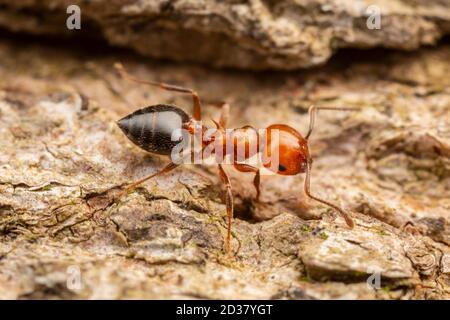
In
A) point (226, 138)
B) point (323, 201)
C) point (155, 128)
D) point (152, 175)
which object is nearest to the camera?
point (323, 201)

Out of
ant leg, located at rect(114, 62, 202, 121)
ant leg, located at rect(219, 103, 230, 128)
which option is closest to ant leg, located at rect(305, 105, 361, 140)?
ant leg, located at rect(219, 103, 230, 128)

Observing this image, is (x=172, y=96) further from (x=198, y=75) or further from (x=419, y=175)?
(x=419, y=175)

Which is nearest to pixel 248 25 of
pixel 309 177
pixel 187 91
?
pixel 187 91

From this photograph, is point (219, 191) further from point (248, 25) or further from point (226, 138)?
point (248, 25)

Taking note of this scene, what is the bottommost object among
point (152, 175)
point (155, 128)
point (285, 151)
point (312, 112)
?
point (152, 175)

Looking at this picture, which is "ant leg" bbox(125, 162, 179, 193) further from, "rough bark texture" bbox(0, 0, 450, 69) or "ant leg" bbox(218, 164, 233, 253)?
"rough bark texture" bbox(0, 0, 450, 69)
